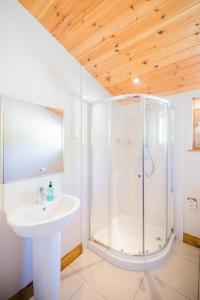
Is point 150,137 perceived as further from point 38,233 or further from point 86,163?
point 38,233

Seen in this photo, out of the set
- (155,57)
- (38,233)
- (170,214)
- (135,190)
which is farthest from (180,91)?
(38,233)

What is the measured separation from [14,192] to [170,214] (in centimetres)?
200

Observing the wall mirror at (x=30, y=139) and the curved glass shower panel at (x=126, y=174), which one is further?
the curved glass shower panel at (x=126, y=174)

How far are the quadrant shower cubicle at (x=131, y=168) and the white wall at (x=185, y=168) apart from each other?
96mm

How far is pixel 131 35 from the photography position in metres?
1.40

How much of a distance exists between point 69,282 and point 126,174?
4.79 feet

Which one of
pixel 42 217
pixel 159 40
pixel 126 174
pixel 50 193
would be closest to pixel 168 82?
pixel 159 40

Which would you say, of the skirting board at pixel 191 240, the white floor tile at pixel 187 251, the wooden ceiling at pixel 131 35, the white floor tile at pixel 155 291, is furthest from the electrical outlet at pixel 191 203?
the wooden ceiling at pixel 131 35

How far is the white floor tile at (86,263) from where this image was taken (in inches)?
62.4

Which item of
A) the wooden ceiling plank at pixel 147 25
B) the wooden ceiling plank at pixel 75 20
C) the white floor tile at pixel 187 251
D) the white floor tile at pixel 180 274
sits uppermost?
the wooden ceiling plank at pixel 75 20

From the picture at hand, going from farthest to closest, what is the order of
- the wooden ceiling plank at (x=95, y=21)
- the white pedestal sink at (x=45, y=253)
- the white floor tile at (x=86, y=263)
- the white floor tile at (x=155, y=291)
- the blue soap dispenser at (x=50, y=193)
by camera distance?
the white floor tile at (x=86, y=263)
the blue soap dispenser at (x=50, y=193)
the white floor tile at (x=155, y=291)
the wooden ceiling plank at (x=95, y=21)
the white pedestal sink at (x=45, y=253)

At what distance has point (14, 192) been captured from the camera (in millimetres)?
1242

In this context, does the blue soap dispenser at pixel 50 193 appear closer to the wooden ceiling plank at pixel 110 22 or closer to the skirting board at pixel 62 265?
the skirting board at pixel 62 265

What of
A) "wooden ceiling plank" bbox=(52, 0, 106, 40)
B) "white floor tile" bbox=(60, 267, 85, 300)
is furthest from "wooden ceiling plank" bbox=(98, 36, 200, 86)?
"white floor tile" bbox=(60, 267, 85, 300)
